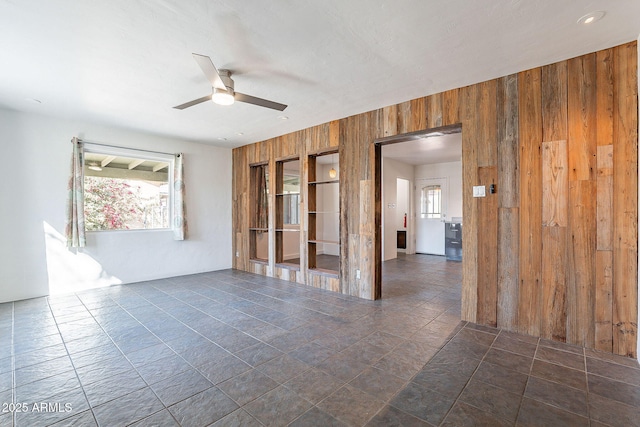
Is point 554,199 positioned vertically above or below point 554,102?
below

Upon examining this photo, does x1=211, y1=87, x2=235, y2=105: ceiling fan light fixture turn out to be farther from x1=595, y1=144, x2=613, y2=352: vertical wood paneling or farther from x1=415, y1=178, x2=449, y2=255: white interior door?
x1=415, y1=178, x2=449, y2=255: white interior door

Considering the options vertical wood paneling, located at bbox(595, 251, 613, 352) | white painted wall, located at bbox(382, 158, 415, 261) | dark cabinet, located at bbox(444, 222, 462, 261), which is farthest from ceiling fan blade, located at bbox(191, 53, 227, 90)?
dark cabinet, located at bbox(444, 222, 462, 261)

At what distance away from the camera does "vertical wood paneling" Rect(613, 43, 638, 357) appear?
7.70ft

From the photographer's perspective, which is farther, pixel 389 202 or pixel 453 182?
pixel 453 182

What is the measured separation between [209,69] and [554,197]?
330cm

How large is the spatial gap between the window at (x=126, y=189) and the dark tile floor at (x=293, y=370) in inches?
68.0

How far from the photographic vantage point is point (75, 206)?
14.5 ft

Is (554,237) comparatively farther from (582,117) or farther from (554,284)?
(582,117)

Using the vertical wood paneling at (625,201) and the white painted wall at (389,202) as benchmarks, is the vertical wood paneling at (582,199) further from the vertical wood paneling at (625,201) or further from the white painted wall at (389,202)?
the white painted wall at (389,202)

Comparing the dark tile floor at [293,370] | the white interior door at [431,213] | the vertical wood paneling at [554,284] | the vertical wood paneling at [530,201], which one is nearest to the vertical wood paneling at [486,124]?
the vertical wood paneling at [530,201]

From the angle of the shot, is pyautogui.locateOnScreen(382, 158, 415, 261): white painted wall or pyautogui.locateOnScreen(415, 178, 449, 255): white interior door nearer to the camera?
pyautogui.locateOnScreen(382, 158, 415, 261): white painted wall

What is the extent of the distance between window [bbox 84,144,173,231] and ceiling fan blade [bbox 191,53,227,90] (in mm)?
3417

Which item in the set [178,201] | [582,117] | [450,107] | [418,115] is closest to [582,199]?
[582,117]

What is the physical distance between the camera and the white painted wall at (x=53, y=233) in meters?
4.00
